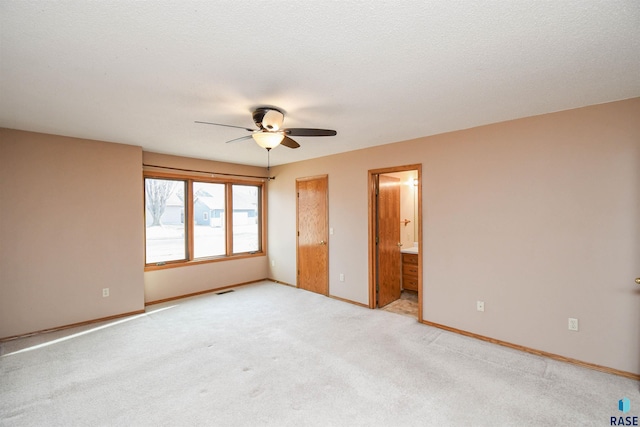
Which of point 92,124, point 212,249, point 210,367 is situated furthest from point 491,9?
point 212,249

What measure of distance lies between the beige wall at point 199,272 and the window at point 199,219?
15 cm

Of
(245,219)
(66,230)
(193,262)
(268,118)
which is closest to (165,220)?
(193,262)

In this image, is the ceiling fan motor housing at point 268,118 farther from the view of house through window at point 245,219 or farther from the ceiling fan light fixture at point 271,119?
the view of house through window at point 245,219

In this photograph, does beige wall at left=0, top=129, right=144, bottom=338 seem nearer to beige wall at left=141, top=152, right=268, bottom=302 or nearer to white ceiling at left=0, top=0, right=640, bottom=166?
beige wall at left=141, top=152, right=268, bottom=302

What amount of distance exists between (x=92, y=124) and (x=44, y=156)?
0.96 m

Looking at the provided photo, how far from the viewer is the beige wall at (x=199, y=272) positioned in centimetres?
454

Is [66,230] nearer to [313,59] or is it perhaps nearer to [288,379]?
[288,379]

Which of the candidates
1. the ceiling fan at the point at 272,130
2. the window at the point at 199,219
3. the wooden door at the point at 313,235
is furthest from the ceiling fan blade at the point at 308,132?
the window at the point at 199,219

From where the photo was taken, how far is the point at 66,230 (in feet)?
11.7

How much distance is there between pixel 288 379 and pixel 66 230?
3.42 meters

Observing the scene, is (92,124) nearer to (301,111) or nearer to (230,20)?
(301,111)

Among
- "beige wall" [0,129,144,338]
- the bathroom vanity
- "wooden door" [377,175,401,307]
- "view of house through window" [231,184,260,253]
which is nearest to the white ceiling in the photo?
"beige wall" [0,129,144,338]

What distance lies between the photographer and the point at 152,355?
2.87 meters

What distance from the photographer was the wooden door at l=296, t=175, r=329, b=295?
4.91m
